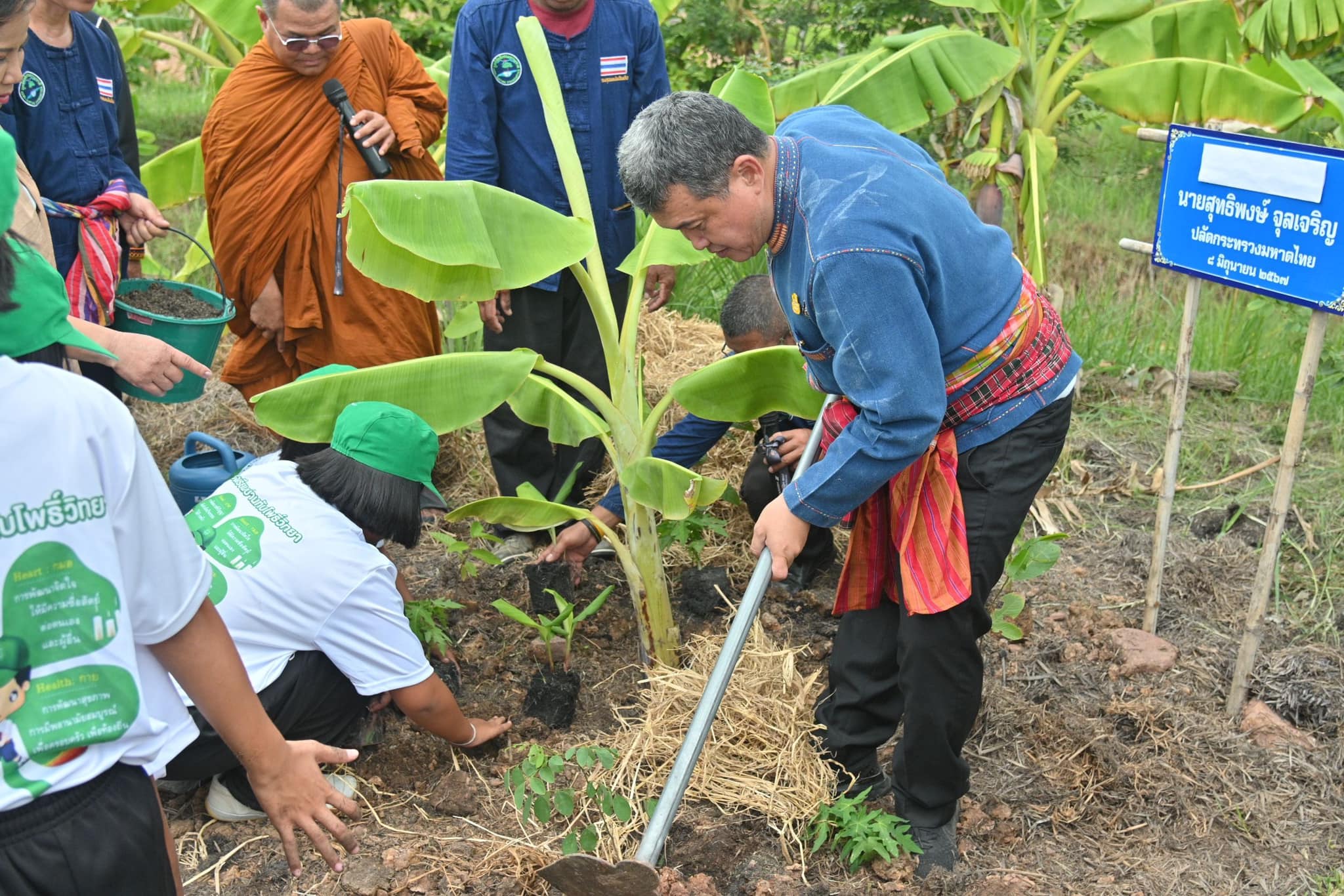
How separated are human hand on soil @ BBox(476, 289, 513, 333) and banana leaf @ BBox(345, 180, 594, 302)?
605 millimetres

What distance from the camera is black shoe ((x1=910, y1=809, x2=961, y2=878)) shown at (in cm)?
261

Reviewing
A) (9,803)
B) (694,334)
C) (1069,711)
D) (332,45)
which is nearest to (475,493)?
(694,334)

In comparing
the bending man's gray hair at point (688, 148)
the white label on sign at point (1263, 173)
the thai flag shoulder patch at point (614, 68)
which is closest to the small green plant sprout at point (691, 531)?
the bending man's gray hair at point (688, 148)

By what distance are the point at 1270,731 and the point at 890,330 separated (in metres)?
1.93

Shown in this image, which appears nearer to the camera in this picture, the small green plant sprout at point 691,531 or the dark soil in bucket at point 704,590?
the small green plant sprout at point 691,531

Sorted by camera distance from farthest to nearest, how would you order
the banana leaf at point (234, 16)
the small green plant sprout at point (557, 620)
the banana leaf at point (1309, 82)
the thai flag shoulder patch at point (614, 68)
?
the banana leaf at point (234, 16), the banana leaf at point (1309, 82), the thai flag shoulder patch at point (614, 68), the small green plant sprout at point (557, 620)

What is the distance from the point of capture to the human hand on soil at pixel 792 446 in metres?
3.18

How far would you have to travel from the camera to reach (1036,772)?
2.97m

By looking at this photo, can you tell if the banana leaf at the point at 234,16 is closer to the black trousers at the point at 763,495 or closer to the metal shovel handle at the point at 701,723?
the black trousers at the point at 763,495

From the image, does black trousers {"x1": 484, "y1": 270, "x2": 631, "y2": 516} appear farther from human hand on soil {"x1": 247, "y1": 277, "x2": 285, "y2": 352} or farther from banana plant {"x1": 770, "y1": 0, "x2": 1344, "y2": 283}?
banana plant {"x1": 770, "y1": 0, "x2": 1344, "y2": 283}

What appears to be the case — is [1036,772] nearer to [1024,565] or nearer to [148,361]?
[1024,565]

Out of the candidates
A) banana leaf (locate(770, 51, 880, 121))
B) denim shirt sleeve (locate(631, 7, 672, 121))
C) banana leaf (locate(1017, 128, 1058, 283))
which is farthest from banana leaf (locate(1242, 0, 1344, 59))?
denim shirt sleeve (locate(631, 7, 672, 121))

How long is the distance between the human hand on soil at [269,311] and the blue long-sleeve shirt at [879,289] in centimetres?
217

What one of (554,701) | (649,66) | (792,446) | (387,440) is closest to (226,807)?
(554,701)
